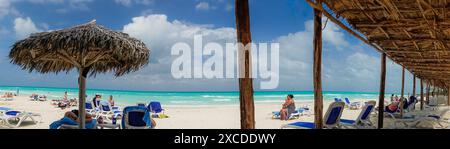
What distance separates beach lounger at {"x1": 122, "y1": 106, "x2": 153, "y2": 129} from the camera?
6863mm

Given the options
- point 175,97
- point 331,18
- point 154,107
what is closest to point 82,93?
point 331,18

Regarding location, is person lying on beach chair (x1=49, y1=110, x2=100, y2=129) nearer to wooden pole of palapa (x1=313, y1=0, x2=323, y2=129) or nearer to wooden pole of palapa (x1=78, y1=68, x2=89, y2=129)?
wooden pole of palapa (x1=78, y1=68, x2=89, y2=129)

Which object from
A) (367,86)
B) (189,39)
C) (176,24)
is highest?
(176,24)

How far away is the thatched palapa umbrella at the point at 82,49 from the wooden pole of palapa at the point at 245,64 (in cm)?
271

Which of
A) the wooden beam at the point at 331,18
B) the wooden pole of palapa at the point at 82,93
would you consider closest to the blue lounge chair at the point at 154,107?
the wooden pole of palapa at the point at 82,93

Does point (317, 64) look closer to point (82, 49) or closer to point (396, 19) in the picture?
point (396, 19)

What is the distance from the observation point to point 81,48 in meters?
5.21

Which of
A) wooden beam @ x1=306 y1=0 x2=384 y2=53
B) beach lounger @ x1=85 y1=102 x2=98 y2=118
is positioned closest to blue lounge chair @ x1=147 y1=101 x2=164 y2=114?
beach lounger @ x1=85 y1=102 x2=98 y2=118

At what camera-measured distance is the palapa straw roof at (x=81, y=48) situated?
5219mm

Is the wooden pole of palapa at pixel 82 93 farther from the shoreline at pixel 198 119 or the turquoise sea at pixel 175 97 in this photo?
the turquoise sea at pixel 175 97
